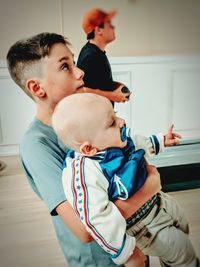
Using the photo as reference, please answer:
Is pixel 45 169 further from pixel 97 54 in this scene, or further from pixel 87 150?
pixel 97 54

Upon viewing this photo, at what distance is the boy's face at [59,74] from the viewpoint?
1.95 ft

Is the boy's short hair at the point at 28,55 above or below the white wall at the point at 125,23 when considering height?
below

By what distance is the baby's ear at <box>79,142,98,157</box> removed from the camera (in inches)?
21.7

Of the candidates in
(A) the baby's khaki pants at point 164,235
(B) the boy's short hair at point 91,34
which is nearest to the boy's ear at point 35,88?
(B) the boy's short hair at point 91,34

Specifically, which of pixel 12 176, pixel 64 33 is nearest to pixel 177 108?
pixel 64 33

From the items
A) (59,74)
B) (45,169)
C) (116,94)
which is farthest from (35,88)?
(116,94)

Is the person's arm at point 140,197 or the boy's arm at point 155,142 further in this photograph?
the boy's arm at point 155,142

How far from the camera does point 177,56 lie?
32.0 inches

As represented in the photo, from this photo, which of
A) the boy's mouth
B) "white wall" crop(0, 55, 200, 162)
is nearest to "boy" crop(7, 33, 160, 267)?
the boy's mouth

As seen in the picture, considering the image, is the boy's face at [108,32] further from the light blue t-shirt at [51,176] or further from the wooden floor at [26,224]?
the wooden floor at [26,224]

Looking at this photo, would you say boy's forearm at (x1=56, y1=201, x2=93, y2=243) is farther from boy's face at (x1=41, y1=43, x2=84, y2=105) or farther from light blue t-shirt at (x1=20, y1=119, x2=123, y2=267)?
boy's face at (x1=41, y1=43, x2=84, y2=105)

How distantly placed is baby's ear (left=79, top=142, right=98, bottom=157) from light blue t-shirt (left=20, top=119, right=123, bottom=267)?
0.08 meters

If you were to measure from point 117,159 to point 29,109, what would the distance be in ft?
0.92

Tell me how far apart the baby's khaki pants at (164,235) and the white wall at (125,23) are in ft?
1.41
